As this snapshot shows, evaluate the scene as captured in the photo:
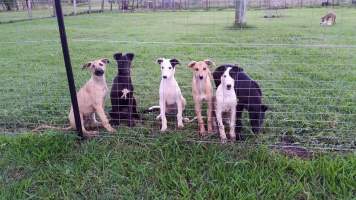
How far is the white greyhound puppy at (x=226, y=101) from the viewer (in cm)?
357

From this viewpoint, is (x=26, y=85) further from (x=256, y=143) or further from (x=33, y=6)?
(x=256, y=143)

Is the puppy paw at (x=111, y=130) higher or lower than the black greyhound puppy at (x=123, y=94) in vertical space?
lower

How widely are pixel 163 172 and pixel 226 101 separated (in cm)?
102

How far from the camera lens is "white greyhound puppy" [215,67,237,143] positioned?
3570mm

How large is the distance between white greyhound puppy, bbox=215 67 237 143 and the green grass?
25 centimetres

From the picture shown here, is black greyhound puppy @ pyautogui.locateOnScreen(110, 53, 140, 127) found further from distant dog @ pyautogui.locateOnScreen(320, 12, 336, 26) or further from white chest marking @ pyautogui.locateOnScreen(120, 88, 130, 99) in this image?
Result: distant dog @ pyautogui.locateOnScreen(320, 12, 336, 26)

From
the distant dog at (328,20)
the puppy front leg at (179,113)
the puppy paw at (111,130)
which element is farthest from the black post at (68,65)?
the distant dog at (328,20)

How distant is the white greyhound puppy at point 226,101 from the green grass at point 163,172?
0.82 ft

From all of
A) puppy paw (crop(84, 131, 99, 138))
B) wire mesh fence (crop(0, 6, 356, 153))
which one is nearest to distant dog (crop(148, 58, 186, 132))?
wire mesh fence (crop(0, 6, 356, 153))

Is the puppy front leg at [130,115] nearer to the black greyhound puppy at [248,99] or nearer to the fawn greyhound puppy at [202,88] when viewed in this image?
the fawn greyhound puppy at [202,88]

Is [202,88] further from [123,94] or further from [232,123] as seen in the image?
[123,94]

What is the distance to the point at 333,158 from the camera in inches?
124

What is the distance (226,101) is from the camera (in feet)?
11.8

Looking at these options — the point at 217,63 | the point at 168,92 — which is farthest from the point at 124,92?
the point at 217,63
